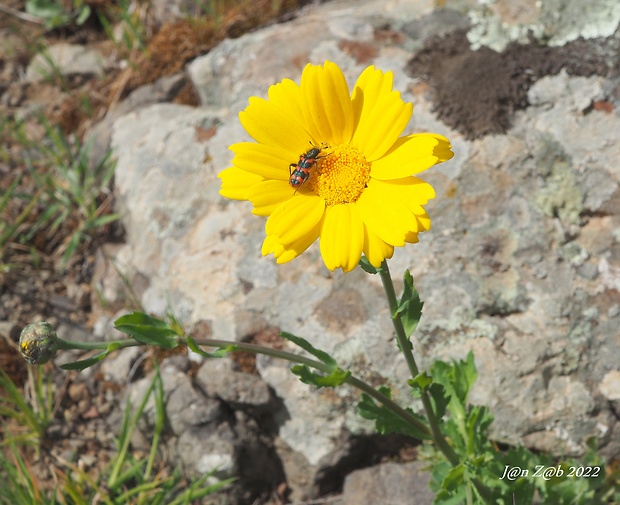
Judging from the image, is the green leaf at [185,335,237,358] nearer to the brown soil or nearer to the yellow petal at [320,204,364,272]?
the yellow petal at [320,204,364,272]

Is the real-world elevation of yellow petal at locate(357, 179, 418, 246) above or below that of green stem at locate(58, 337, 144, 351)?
above

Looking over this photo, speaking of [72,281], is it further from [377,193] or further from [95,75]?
[377,193]

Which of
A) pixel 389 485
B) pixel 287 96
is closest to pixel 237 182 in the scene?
pixel 287 96

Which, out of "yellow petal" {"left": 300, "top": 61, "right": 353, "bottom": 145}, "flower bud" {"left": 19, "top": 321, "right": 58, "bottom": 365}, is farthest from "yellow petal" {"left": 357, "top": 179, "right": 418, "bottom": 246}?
→ "flower bud" {"left": 19, "top": 321, "right": 58, "bottom": 365}

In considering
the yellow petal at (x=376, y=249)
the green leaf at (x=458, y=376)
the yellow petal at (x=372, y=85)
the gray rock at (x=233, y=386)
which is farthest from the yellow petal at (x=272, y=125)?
the gray rock at (x=233, y=386)

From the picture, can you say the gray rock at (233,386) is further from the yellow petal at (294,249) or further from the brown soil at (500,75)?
the brown soil at (500,75)

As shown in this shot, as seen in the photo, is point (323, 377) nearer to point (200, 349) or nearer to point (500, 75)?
point (200, 349)
